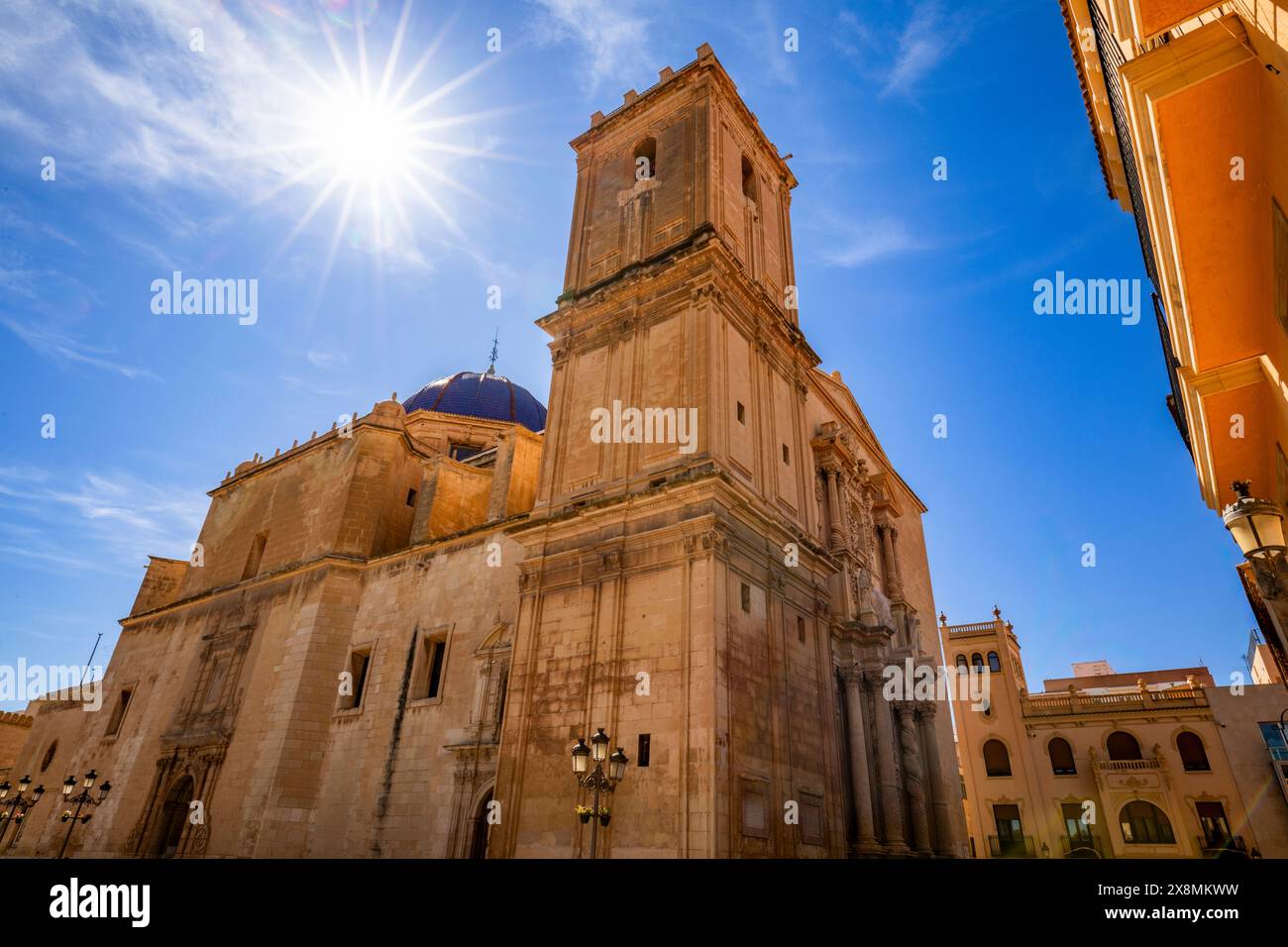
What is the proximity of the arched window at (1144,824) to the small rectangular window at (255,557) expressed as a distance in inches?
1431

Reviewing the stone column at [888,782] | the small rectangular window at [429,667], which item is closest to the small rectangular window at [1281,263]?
the stone column at [888,782]

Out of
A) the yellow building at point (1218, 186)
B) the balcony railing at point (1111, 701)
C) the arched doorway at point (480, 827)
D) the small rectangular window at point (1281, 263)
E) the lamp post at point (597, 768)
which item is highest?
the balcony railing at point (1111, 701)

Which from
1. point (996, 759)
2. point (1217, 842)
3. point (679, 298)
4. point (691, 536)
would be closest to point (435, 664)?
point (691, 536)

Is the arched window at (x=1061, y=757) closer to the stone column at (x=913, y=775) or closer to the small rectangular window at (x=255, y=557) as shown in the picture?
the stone column at (x=913, y=775)

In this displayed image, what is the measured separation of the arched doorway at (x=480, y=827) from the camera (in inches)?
619

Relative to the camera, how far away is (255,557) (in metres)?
26.2

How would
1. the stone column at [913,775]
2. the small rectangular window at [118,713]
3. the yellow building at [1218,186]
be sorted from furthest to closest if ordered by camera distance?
the small rectangular window at [118,713] < the stone column at [913,775] < the yellow building at [1218,186]

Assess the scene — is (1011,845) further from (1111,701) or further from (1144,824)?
(1111,701)

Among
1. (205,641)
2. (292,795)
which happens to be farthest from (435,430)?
(292,795)

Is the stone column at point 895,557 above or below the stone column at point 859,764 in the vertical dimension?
above

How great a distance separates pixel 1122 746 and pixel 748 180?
2921 cm

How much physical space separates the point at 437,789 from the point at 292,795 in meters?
4.75

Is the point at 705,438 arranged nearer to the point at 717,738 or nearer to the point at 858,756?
the point at 717,738
